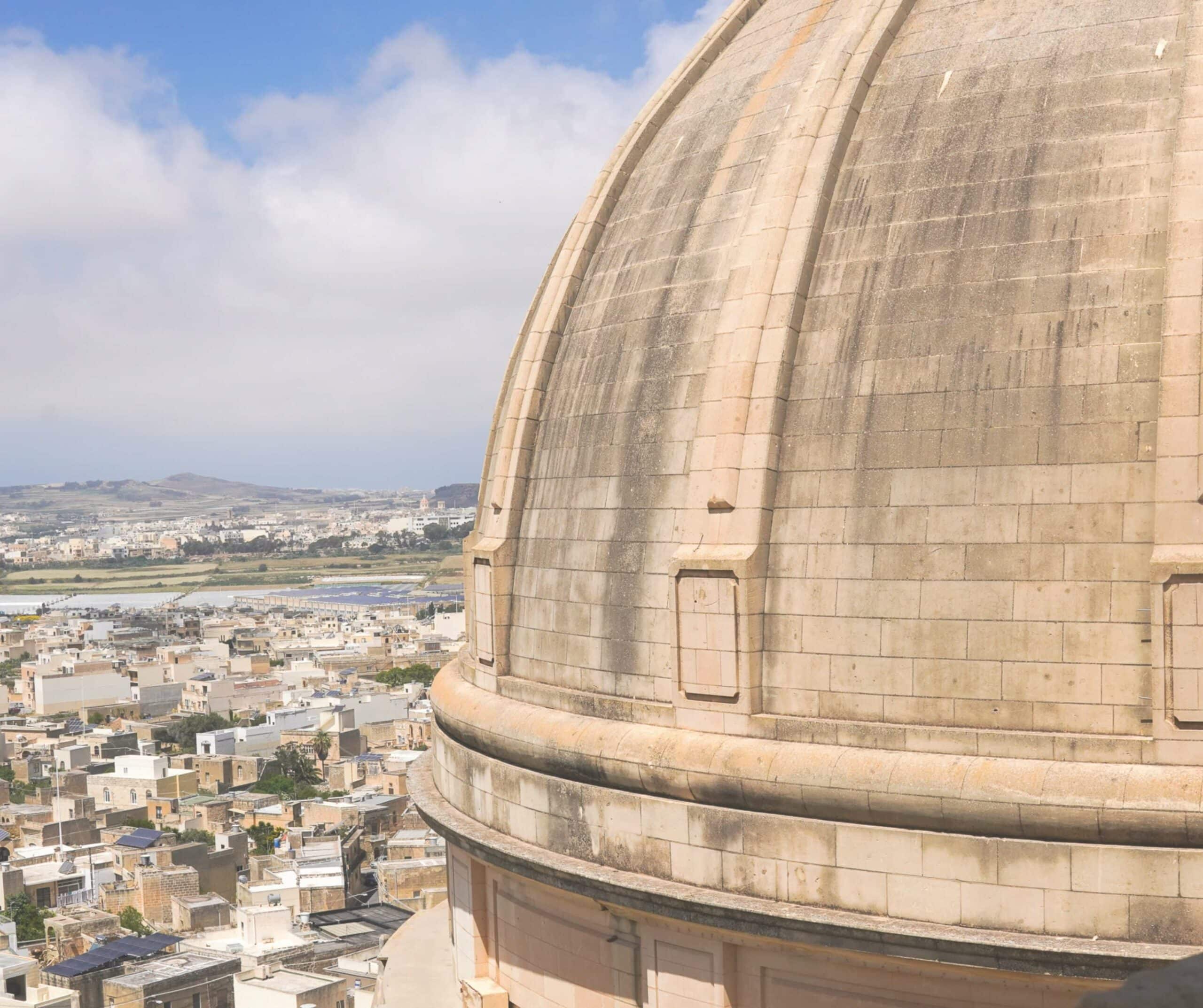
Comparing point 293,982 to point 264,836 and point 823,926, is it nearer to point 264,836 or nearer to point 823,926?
point 264,836

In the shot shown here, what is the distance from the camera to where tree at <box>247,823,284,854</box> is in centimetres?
7362

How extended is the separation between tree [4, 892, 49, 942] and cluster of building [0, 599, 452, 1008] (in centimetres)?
18

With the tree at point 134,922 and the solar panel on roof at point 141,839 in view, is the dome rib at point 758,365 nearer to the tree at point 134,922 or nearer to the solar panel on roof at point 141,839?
the tree at point 134,922

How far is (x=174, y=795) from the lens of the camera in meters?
85.0

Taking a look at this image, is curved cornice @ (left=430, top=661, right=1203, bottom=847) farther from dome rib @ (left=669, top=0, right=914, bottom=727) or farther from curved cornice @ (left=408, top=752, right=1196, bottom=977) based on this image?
curved cornice @ (left=408, top=752, right=1196, bottom=977)

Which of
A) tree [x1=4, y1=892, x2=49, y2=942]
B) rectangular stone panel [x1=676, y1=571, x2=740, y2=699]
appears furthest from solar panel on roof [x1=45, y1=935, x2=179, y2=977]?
rectangular stone panel [x1=676, y1=571, x2=740, y2=699]

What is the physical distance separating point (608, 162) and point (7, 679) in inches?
5138

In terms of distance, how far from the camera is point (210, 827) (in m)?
77.6

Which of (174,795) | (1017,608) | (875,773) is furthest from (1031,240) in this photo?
(174,795)

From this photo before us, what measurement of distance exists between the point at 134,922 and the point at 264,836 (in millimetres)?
15728

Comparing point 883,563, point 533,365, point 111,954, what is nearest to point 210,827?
point 111,954

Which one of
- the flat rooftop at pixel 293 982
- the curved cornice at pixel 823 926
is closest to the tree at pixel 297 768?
the flat rooftop at pixel 293 982

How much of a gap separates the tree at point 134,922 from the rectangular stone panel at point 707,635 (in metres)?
49.6

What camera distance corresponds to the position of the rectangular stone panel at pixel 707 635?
12.4m
